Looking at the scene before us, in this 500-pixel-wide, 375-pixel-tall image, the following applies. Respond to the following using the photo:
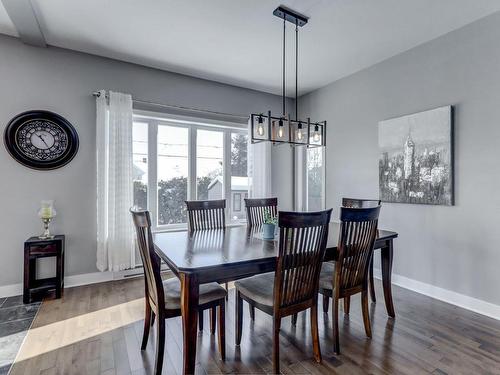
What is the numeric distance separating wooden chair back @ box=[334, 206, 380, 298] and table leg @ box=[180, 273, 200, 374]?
3.51 ft

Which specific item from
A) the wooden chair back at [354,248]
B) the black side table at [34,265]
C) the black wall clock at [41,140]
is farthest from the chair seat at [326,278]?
the black wall clock at [41,140]

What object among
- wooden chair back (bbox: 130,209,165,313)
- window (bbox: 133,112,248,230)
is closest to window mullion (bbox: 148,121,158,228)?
window (bbox: 133,112,248,230)

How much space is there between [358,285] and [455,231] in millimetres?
1482

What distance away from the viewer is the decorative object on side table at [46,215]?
9.78ft

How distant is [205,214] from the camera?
116 inches

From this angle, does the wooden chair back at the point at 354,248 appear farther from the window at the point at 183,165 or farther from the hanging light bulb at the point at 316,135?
the window at the point at 183,165

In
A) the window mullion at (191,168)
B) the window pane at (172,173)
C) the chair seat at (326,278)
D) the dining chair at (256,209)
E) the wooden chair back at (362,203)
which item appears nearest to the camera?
the chair seat at (326,278)

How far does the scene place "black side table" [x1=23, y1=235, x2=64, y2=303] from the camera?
2814 millimetres

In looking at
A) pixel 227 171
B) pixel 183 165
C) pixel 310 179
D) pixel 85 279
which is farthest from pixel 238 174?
pixel 85 279

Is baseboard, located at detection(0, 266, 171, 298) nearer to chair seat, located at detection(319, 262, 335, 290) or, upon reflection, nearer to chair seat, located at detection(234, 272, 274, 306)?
chair seat, located at detection(234, 272, 274, 306)

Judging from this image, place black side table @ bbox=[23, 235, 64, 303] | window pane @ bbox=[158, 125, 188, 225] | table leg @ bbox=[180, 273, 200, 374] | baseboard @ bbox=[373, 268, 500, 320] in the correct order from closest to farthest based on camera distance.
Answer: table leg @ bbox=[180, 273, 200, 374] → baseboard @ bbox=[373, 268, 500, 320] → black side table @ bbox=[23, 235, 64, 303] → window pane @ bbox=[158, 125, 188, 225]

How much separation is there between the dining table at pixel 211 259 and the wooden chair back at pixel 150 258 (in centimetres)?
10

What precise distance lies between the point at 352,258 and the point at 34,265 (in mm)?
3328

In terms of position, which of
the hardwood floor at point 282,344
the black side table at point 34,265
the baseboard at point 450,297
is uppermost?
the black side table at point 34,265
